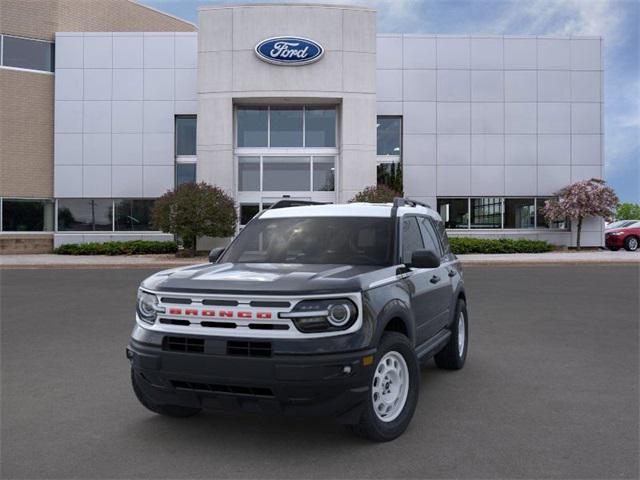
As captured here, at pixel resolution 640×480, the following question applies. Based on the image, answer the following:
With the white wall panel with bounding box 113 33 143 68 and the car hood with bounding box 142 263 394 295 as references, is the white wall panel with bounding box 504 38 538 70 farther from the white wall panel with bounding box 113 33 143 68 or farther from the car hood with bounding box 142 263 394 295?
the car hood with bounding box 142 263 394 295

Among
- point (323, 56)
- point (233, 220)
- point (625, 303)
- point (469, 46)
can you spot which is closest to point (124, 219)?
point (233, 220)

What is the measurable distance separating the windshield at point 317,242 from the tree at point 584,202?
25205mm

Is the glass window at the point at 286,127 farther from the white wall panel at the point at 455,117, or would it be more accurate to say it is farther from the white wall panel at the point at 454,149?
the white wall panel at the point at 455,117

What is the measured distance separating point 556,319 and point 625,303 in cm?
281

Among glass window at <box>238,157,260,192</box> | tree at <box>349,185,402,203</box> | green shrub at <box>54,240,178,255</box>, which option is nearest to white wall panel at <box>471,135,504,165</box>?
tree at <box>349,185,402,203</box>

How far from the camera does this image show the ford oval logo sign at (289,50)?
1035 inches

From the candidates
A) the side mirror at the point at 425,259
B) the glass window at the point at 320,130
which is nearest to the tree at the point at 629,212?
the glass window at the point at 320,130

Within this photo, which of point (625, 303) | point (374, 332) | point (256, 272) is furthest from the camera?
point (625, 303)

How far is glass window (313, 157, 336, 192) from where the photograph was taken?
27.9 m

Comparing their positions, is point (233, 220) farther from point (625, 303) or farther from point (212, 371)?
point (212, 371)

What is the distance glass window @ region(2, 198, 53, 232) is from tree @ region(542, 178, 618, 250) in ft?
82.3

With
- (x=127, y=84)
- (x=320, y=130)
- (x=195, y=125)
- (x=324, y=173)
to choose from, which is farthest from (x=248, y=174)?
(x=127, y=84)

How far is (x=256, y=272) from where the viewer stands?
444 cm

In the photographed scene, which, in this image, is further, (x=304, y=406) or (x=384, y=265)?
(x=384, y=265)
